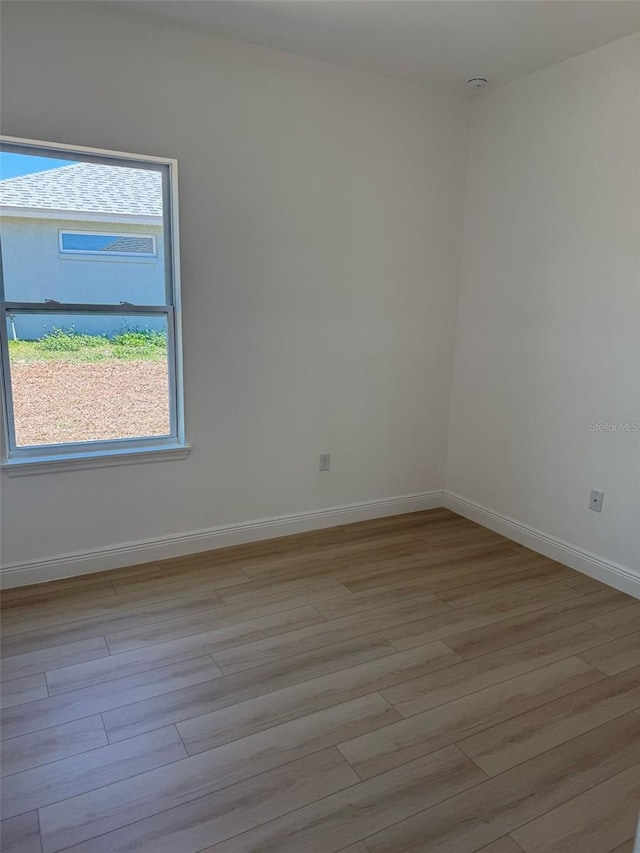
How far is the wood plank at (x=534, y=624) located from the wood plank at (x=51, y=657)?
1532 mm

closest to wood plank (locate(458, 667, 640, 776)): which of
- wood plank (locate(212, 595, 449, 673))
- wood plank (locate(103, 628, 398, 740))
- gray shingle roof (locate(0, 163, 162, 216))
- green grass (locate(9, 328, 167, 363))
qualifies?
wood plank (locate(103, 628, 398, 740))

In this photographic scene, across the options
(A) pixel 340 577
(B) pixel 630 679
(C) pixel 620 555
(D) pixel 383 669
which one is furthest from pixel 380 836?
(C) pixel 620 555

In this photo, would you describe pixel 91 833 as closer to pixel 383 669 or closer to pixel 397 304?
pixel 383 669

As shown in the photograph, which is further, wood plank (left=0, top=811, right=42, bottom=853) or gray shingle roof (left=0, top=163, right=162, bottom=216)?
gray shingle roof (left=0, top=163, right=162, bottom=216)

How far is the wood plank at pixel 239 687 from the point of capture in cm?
199

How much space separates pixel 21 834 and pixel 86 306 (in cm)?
216

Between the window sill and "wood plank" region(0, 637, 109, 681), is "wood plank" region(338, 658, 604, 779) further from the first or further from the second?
the window sill

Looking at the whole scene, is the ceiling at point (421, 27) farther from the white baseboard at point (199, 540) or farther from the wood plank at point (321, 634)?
the wood plank at point (321, 634)

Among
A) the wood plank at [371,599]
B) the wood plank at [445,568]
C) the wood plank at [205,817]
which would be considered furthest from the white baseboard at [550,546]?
the wood plank at [205,817]

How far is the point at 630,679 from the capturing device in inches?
89.2

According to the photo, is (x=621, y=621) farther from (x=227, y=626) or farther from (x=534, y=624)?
(x=227, y=626)

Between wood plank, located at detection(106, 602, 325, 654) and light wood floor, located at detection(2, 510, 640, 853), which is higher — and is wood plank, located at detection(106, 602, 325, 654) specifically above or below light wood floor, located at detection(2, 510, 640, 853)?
above

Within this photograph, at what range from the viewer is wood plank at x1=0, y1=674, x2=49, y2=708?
2.05 meters

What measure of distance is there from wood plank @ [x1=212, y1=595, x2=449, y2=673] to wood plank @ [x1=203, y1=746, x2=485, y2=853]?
0.71m
